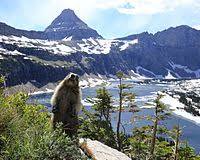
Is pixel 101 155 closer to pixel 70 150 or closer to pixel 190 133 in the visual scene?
pixel 70 150

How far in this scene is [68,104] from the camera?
11.4 m

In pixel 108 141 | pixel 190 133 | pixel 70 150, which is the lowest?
pixel 190 133

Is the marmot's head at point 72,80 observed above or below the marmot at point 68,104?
above

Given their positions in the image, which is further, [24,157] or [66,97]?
[66,97]

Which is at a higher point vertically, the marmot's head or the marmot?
the marmot's head

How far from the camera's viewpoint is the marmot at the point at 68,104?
36.8ft

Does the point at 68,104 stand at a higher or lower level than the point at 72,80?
lower

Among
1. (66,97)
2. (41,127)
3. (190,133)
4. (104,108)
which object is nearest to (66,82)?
(66,97)

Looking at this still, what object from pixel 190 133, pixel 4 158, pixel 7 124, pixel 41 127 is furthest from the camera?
pixel 190 133

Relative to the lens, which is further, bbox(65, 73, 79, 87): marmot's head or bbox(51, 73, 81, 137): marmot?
bbox(65, 73, 79, 87): marmot's head

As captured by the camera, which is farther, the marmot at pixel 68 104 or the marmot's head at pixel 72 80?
the marmot's head at pixel 72 80

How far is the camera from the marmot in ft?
36.8

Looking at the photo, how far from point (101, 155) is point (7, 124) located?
4.74 m

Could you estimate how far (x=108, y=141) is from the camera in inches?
1682
